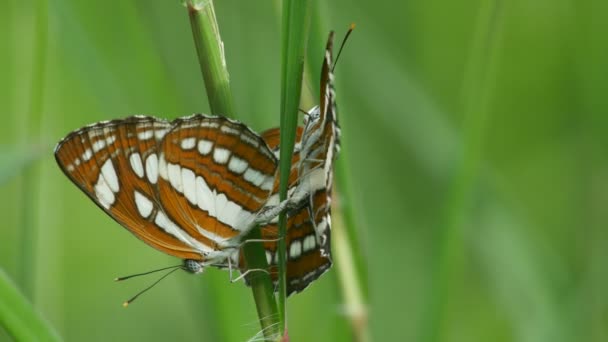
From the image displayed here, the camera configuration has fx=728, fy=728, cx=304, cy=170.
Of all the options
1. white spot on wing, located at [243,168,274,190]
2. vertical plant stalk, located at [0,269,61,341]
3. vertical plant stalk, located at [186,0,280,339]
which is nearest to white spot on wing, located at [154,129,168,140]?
white spot on wing, located at [243,168,274,190]

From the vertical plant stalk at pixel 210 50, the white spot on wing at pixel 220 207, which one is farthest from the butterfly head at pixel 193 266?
the vertical plant stalk at pixel 210 50

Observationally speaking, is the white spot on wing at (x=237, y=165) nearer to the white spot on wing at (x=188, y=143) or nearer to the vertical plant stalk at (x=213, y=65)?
the white spot on wing at (x=188, y=143)

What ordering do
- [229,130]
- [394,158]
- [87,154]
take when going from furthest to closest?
1. [394,158]
2. [87,154]
3. [229,130]

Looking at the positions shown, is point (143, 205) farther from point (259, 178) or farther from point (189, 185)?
point (259, 178)

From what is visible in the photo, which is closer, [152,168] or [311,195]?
[311,195]

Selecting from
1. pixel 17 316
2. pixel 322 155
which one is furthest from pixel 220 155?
pixel 17 316

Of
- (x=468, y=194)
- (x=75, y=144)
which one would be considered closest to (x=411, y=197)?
(x=468, y=194)

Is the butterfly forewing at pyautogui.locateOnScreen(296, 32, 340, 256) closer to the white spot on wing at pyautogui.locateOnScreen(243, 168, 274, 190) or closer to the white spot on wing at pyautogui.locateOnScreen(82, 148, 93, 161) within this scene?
the white spot on wing at pyautogui.locateOnScreen(243, 168, 274, 190)

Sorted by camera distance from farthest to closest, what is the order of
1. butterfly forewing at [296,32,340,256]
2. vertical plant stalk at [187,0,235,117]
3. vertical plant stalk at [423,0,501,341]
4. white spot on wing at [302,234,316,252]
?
white spot on wing at [302,234,316,252] → vertical plant stalk at [423,0,501,341] → butterfly forewing at [296,32,340,256] → vertical plant stalk at [187,0,235,117]
